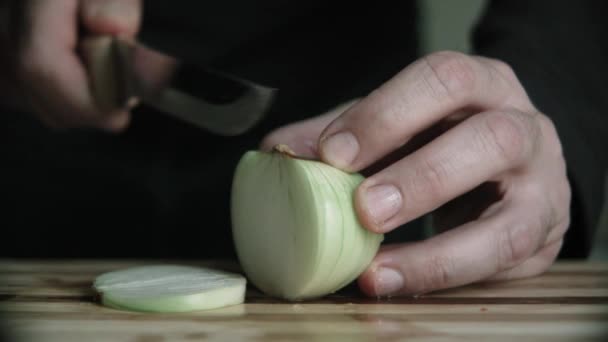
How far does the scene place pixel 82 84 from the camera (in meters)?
1.29

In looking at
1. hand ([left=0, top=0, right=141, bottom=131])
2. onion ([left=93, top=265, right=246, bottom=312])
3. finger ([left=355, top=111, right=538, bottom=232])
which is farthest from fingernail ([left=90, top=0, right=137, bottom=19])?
finger ([left=355, top=111, right=538, bottom=232])

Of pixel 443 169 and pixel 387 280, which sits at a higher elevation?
pixel 443 169

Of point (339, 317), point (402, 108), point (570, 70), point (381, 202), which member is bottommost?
point (339, 317)

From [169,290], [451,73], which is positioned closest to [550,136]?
[451,73]

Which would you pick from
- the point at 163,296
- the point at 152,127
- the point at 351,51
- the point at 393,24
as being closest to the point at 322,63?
the point at 351,51

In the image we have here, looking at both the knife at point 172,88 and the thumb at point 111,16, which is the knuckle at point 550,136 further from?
the thumb at point 111,16

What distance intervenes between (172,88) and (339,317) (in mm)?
534

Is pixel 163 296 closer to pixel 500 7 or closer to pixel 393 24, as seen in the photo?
pixel 500 7

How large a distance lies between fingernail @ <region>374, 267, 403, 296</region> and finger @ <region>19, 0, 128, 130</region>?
0.67 metres

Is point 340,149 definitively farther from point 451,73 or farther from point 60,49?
point 60,49

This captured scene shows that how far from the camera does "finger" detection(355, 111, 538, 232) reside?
0.79 meters

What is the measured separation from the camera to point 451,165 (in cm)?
83

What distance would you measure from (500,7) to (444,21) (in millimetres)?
1144

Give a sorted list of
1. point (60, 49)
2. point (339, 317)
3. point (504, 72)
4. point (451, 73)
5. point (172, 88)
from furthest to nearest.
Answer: point (60, 49), point (172, 88), point (504, 72), point (451, 73), point (339, 317)
